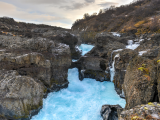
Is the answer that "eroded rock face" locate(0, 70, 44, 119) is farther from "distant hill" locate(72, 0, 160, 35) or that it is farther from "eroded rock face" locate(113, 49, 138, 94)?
"distant hill" locate(72, 0, 160, 35)

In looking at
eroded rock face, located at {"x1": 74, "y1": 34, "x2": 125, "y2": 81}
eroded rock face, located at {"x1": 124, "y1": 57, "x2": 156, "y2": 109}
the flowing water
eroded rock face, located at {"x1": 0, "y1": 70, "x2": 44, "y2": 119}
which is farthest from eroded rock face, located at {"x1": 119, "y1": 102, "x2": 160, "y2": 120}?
eroded rock face, located at {"x1": 74, "y1": 34, "x2": 125, "y2": 81}

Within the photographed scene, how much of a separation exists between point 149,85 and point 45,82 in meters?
11.8

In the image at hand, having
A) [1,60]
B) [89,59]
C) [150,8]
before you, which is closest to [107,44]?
[89,59]

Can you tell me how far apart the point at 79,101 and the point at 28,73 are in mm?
6870

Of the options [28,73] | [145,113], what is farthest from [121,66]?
[28,73]

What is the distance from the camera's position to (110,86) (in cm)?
1662

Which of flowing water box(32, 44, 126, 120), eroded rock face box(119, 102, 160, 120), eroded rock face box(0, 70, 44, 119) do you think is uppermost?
eroded rock face box(119, 102, 160, 120)

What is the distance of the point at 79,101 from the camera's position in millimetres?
13172

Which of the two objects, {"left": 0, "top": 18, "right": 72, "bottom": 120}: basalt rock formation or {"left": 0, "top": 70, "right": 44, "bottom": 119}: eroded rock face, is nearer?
{"left": 0, "top": 70, "right": 44, "bottom": 119}: eroded rock face

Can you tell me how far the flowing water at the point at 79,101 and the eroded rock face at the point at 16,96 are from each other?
1.48 metres

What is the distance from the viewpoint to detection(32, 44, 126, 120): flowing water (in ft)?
35.4

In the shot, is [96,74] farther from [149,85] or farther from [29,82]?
[149,85]

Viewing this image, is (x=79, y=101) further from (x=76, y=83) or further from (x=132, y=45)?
(x=132, y=45)

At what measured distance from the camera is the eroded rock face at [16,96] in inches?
357
